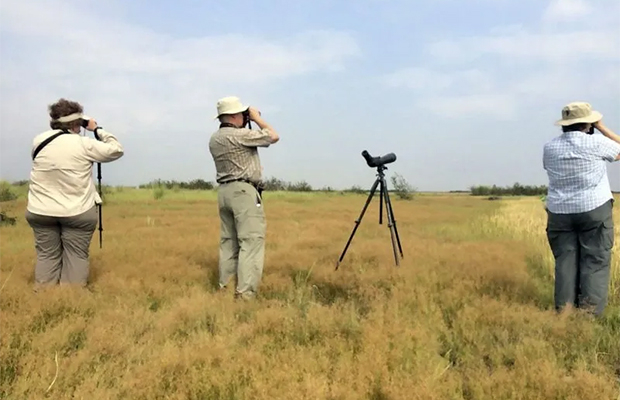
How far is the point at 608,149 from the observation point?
4.51 metres

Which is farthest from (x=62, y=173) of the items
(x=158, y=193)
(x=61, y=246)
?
(x=158, y=193)

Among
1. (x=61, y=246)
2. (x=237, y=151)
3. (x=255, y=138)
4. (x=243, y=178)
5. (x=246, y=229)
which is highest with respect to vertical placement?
(x=255, y=138)

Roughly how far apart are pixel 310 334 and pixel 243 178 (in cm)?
201

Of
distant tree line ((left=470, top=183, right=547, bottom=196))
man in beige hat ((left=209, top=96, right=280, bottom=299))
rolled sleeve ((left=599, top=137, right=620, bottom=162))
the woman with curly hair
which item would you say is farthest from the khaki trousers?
distant tree line ((left=470, top=183, right=547, bottom=196))

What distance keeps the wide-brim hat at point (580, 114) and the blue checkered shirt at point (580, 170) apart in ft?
0.38

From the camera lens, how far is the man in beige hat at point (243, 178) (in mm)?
5238

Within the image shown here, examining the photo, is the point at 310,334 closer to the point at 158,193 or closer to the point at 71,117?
the point at 71,117

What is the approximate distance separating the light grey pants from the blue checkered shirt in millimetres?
4857

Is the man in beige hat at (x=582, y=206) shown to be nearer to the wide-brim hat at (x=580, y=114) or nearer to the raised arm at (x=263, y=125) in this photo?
the wide-brim hat at (x=580, y=114)

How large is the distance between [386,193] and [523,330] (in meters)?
2.76

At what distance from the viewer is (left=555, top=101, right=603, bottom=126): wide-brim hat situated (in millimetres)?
4582

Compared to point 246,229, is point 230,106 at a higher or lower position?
higher

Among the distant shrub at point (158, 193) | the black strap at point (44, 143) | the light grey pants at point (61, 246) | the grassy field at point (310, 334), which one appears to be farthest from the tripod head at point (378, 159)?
the distant shrub at point (158, 193)

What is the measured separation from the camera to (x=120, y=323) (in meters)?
4.25
